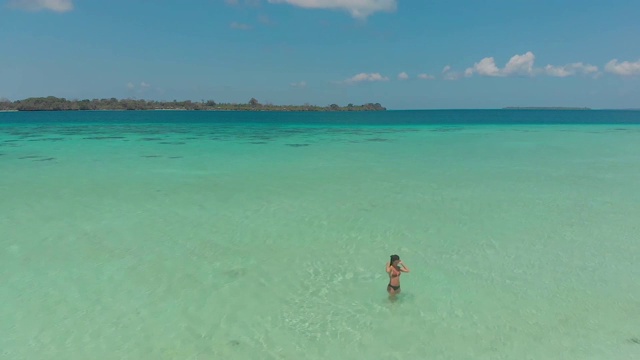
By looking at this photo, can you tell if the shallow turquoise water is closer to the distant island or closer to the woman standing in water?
the woman standing in water

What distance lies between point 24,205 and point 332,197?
7923 mm

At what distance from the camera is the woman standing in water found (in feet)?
20.1

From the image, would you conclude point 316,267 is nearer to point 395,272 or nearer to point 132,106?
point 395,272

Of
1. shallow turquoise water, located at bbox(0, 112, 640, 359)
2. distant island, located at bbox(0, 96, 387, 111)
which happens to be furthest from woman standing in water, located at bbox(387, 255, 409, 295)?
distant island, located at bbox(0, 96, 387, 111)

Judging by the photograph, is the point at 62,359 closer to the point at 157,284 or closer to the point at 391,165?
the point at 157,284

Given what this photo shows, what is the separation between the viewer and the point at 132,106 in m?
140

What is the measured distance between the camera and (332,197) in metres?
12.1

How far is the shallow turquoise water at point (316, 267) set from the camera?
5.29 m

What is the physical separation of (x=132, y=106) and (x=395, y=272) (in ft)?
490

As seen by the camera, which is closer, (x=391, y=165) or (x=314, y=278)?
(x=314, y=278)

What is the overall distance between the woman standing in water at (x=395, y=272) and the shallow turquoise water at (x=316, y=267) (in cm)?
18

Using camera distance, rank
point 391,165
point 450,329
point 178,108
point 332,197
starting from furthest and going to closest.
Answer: point 178,108
point 391,165
point 332,197
point 450,329

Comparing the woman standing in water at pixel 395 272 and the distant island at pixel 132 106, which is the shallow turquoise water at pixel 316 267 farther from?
the distant island at pixel 132 106

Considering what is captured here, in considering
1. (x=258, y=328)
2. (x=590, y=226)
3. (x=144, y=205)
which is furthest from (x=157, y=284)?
(x=590, y=226)
